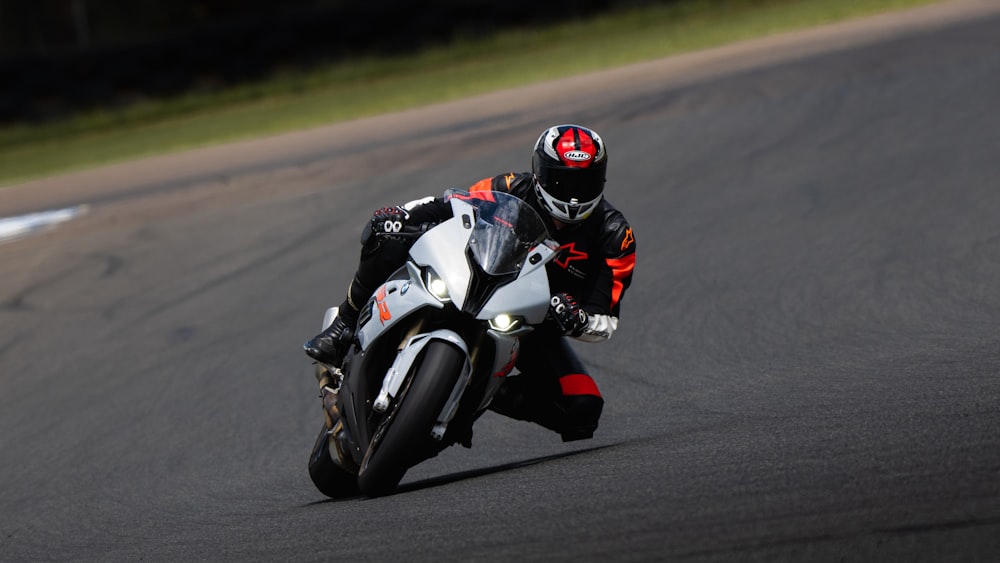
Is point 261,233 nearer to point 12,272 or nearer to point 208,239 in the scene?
point 208,239

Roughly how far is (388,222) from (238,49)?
17978 millimetres

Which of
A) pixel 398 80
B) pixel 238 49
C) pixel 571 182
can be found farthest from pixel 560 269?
pixel 238 49

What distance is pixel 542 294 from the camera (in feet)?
16.4

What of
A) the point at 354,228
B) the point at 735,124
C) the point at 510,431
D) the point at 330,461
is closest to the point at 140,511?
the point at 330,461

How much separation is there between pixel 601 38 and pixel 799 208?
11853 millimetres

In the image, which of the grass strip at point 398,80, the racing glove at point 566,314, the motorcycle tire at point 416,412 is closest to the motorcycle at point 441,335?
the motorcycle tire at point 416,412

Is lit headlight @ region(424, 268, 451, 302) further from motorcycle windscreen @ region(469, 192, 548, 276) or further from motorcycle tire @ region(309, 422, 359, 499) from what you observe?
motorcycle tire @ region(309, 422, 359, 499)

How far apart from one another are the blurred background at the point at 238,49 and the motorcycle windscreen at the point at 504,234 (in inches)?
704

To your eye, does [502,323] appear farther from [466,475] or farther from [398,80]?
[398,80]

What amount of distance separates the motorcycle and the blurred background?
17.8m

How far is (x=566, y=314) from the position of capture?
202 inches

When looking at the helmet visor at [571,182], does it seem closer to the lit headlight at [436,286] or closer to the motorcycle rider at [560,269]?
the motorcycle rider at [560,269]

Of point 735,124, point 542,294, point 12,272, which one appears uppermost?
point 542,294

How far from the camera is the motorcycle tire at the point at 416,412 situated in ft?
15.3
